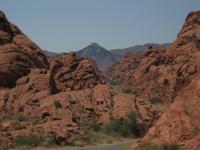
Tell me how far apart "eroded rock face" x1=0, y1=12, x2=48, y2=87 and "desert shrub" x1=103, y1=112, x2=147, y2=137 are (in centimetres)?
1610

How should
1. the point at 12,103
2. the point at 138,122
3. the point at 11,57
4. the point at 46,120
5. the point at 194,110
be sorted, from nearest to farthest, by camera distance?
the point at 194,110 → the point at 46,120 → the point at 138,122 → the point at 12,103 → the point at 11,57

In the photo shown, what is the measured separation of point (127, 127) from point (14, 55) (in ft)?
62.6

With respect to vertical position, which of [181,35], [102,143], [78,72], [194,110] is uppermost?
[181,35]

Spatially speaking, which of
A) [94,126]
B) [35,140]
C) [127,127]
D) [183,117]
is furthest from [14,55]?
[183,117]

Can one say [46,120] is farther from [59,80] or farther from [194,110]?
[194,110]

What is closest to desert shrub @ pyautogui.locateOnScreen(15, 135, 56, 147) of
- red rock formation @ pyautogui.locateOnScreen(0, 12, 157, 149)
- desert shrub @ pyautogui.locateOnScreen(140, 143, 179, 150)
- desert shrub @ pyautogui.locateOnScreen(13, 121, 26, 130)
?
red rock formation @ pyautogui.locateOnScreen(0, 12, 157, 149)

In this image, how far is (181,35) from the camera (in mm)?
116750

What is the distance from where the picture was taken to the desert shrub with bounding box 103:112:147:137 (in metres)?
56.6

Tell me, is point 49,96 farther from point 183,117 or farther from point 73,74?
point 183,117

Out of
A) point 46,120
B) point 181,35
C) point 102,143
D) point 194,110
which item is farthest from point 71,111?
point 181,35

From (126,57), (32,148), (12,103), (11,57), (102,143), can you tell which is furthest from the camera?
(126,57)

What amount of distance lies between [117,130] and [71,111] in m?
5.58

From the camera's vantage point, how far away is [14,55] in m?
68.0

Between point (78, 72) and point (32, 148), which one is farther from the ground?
point (78, 72)
